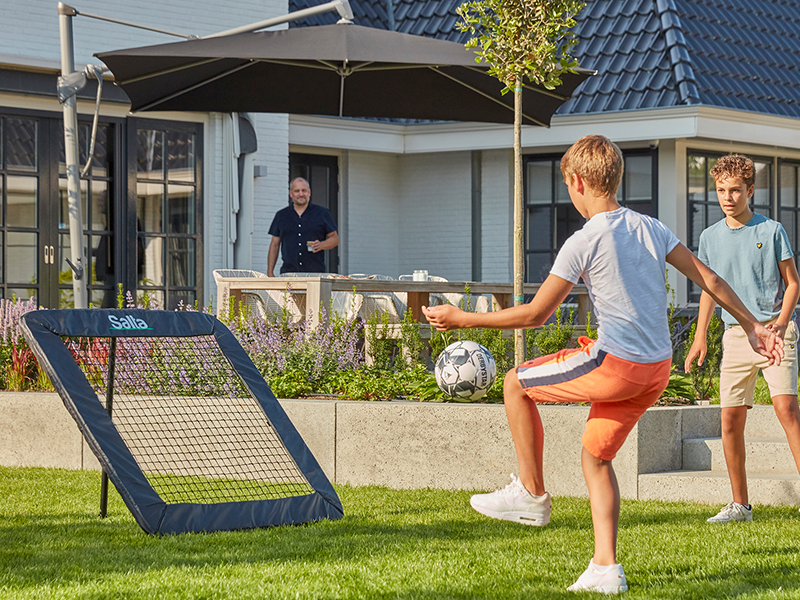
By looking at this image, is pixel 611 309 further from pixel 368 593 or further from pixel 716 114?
pixel 716 114

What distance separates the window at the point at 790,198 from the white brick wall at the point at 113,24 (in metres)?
6.66

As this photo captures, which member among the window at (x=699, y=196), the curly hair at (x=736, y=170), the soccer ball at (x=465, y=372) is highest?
the window at (x=699, y=196)

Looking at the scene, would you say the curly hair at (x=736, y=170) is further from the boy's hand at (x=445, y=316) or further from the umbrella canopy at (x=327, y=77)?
the umbrella canopy at (x=327, y=77)

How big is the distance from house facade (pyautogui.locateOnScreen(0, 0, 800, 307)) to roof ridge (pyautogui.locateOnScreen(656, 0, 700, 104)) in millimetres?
16

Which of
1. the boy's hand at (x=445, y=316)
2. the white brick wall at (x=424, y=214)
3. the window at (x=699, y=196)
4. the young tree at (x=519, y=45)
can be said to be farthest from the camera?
the white brick wall at (x=424, y=214)

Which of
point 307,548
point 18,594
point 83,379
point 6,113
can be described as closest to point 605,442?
point 307,548

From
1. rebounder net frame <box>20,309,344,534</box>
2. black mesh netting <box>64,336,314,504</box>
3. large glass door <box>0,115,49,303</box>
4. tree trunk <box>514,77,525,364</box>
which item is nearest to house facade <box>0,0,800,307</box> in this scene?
large glass door <box>0,115,49,303</box>

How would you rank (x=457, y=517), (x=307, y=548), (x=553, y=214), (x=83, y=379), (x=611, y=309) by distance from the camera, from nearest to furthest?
(x=611, y=309) < (x=307, y=548) < (x=83, y=379) < (x=457, y=517) < (x=553, y=214)

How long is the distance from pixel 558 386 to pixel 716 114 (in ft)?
30.4

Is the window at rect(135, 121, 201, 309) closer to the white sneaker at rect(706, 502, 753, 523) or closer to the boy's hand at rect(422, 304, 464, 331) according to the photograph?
the white sneaker at rect(706, 502, 753, 523)

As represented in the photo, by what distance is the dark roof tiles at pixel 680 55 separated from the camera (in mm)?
12195

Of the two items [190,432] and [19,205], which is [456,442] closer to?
[190,432]

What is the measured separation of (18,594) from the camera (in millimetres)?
3549

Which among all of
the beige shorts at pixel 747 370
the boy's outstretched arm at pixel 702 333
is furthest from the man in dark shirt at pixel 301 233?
the beige shorts at pixel 747 370
